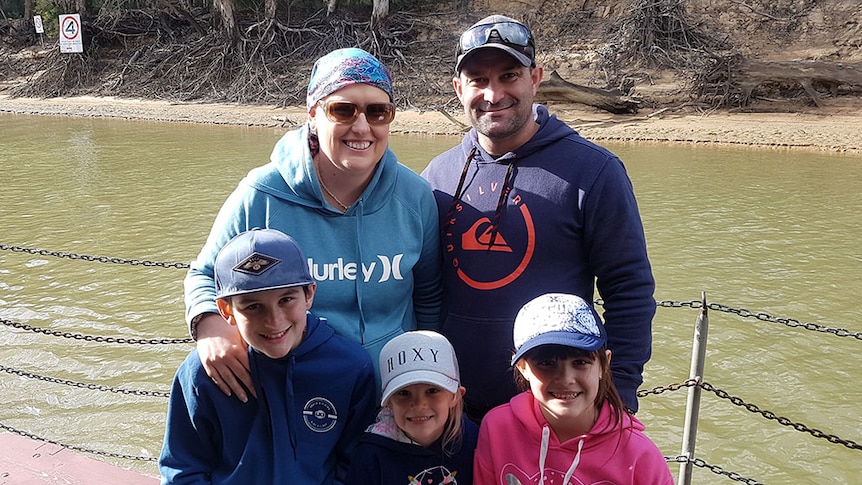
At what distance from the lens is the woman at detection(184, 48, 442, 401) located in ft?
7.34

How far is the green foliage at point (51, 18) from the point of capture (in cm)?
3102

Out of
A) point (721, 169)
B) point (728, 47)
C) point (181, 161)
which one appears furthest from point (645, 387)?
point (728, 47)

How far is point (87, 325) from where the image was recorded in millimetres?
6977

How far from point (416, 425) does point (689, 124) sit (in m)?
16.1

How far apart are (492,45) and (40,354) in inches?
227

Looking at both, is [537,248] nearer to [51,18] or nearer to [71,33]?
[71,33]

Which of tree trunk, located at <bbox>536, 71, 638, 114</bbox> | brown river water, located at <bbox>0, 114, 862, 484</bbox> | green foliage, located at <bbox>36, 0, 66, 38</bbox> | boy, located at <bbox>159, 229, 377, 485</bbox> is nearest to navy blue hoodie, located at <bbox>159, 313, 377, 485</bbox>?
boy, located at <bbox>159, 229, 377, 485</bbox>

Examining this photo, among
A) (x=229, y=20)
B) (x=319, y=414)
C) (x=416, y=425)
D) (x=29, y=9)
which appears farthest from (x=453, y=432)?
(x=29, y=9)

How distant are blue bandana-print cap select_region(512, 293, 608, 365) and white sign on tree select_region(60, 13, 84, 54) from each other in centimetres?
3056

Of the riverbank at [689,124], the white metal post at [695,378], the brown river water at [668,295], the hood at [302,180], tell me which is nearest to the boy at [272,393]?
the hood at [302,180]

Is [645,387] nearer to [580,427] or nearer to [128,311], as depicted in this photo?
[580,427]

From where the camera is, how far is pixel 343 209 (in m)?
2.37

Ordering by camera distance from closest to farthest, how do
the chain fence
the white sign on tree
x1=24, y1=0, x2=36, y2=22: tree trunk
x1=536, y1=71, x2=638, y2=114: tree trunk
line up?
1. the chain fence
2. x1=536, y1=71, x2=638, y2=114: tree trunk
3. the white sign on tree
4. x1=24, y1=0, x2=36, y2=22: tree trunk

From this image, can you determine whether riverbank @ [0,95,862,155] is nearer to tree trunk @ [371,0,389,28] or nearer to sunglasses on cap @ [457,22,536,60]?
tree trunk @ [371,0,389,28]
